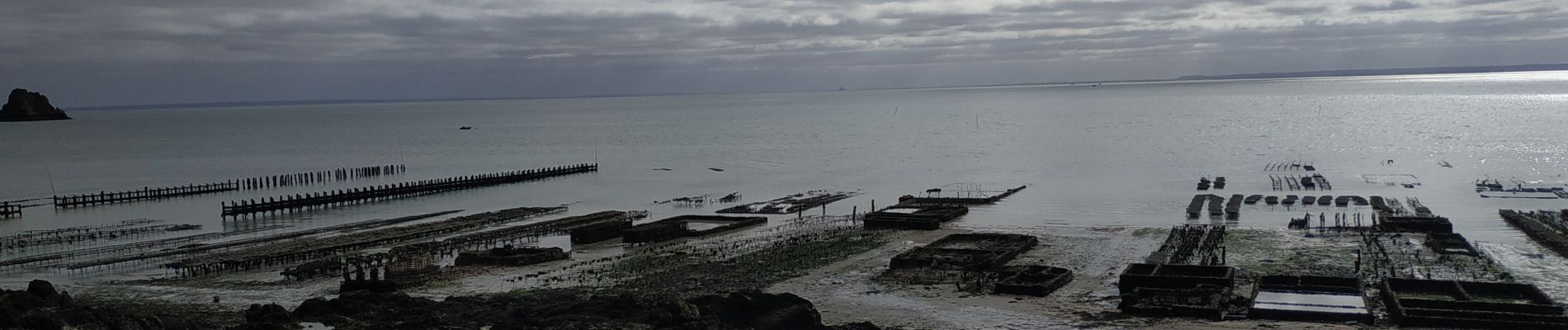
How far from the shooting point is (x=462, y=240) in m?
42.7

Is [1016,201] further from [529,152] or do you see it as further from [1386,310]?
[529,152]

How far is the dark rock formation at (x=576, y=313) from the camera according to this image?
2477 centimetres

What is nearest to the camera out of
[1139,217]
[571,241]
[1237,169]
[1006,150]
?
[571,241]

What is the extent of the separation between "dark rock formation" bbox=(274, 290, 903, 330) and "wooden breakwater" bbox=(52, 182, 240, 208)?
139 feet

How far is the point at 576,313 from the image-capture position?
26.3 m

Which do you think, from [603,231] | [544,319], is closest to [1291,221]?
[603,231]

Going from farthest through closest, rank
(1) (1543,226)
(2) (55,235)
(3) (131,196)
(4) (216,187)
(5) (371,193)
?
(4) (216,187) → (3) (131,196) → (5) (371,193) → (2) (55,235) → (1) (1543,226)

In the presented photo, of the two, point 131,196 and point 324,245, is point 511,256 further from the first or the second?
point 131,196

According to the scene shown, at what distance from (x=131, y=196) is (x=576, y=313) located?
50.8 m

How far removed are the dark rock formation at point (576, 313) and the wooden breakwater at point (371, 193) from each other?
32578 millimetres

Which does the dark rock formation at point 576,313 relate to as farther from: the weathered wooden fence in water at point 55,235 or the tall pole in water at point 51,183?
the tall pole in water at point 51,183

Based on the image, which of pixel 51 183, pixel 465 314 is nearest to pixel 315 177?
pixel 51 183

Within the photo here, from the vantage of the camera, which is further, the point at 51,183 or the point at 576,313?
the point at 51,183

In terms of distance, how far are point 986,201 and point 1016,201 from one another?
5.74ft
